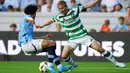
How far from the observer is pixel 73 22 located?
1460 cm

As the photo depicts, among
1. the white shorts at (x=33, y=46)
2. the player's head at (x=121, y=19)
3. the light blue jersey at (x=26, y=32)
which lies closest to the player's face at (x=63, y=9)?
the light blue jersey at (x=26, y=32)

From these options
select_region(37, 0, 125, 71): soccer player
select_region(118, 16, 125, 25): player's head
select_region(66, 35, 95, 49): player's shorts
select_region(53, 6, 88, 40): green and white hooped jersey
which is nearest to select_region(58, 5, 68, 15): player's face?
select_region(37, 0, 125, 71): soccer player

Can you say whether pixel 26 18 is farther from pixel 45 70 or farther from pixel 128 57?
pixel 128 57

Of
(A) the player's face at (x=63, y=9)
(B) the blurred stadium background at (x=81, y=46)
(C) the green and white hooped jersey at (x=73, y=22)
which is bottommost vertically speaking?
(B) the blurred stadium background at (x=81, y=46)

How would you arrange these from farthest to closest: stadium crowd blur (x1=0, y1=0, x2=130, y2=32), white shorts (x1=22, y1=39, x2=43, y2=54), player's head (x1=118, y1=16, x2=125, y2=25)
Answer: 1. stadium crowd blur (x1=0, y1=0, x2=130, y2=32)
2. player's head (x1=118, y1=16, x2=125, y2=25)
3. white shorts (x1=22, y1=39, x2=43, y2=54)

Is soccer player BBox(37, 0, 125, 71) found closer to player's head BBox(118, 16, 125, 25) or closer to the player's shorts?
the player's shorts

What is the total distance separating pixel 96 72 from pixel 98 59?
501 cm

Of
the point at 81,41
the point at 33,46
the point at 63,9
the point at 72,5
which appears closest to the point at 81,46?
the point at 72,5

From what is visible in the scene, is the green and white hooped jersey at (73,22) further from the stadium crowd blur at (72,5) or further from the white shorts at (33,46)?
the stadium crowd blur at (72,5)

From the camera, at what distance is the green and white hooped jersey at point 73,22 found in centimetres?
1451

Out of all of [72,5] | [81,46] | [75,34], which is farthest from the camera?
[72,5]

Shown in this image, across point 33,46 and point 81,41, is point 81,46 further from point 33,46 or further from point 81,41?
point 33,46

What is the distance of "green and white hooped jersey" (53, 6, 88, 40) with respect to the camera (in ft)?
47.6

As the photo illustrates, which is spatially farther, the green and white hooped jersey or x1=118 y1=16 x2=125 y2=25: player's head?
x1=118 y1=16 x2=125 y2=25: player's head
